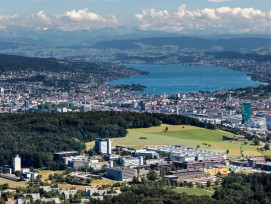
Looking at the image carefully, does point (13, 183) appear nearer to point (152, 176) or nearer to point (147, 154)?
point (152, 176)

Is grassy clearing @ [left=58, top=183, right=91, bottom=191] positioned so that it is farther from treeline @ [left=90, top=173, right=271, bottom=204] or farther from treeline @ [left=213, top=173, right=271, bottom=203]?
treeline @ [left=213, top=173, right=271, bottom=203]

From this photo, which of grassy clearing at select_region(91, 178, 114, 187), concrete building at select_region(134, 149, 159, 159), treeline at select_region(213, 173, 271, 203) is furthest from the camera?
concrete building at select_region(134, 149, 159, 159)

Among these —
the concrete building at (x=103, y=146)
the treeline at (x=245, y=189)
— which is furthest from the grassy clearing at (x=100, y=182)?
the concrete building at (x=103, y=146)

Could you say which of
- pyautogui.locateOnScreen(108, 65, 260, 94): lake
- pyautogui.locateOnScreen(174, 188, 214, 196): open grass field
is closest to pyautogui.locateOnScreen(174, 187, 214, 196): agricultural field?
pyautogui.locateOnScreen(174, 188, 214, 196): open grass field

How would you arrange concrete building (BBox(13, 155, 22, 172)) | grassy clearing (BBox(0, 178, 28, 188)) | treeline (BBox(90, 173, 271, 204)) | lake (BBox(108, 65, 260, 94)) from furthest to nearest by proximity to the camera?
lake (BBox(108, 65, 260, 94)) → concrete building (BBox(13, 155, 22, 172)) → grassy clearing (BBox(0, 178, 28, 188)) → treeline (BBox(90, 173, 271, 204))

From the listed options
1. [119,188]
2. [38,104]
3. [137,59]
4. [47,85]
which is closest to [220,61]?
[137,59]

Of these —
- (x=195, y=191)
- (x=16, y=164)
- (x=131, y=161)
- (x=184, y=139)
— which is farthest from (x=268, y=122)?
(x=195, y=191)
